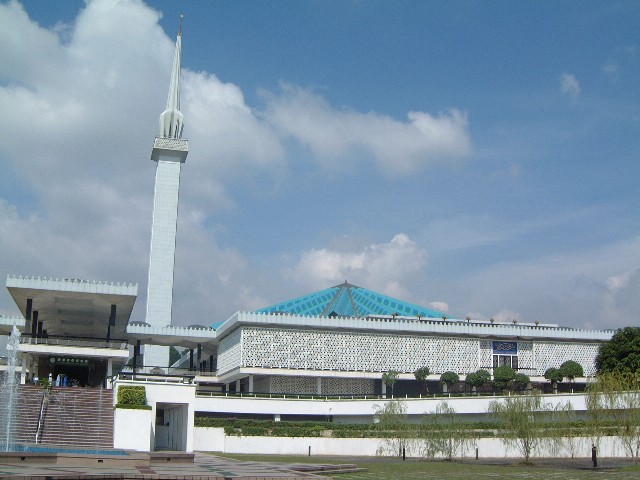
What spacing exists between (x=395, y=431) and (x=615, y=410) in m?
11.5

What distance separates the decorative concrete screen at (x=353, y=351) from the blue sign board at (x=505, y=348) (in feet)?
5.42

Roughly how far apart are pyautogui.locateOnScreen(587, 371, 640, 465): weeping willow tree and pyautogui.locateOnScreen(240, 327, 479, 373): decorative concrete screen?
2045cm

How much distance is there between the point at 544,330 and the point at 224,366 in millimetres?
23514

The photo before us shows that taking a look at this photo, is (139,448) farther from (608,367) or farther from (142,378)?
(608,367)

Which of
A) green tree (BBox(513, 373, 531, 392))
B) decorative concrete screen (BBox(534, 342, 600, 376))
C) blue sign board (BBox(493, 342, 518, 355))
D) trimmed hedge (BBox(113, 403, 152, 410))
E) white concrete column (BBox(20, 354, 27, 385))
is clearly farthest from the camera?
decorative concrete screen (BBox(534, 342, 600, 376))

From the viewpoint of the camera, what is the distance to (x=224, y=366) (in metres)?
55.1

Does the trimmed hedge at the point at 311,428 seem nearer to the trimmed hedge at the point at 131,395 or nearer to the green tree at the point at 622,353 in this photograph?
the trimmed hedge at the point at 131,395

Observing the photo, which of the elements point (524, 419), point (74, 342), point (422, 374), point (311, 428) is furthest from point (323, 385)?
point (524, 419)

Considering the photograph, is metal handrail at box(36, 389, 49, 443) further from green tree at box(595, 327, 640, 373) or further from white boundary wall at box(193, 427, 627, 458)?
green tree at box(595, 327, 640, 373)

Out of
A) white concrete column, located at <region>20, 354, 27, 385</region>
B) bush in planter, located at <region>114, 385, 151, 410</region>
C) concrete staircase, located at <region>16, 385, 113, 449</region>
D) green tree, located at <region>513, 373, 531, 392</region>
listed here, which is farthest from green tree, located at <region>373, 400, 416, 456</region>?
white concrete column, located at <region>20, 354, 27, 385</region>

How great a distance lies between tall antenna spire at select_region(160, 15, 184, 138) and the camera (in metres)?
64.2

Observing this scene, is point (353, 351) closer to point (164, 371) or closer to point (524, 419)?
point (164, 371)

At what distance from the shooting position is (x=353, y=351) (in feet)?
171

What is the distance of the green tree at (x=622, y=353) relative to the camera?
150 feet
